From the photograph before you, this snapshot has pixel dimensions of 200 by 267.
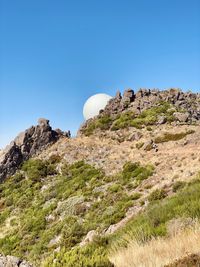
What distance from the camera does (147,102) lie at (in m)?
54.8

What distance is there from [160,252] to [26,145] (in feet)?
130

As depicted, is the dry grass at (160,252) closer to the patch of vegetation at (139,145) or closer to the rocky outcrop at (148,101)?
the patch of vegetation at (139,145)

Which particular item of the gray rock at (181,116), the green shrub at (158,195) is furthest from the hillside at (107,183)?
the gray rock at (181,116)

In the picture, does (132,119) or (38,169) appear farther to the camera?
(132,119)

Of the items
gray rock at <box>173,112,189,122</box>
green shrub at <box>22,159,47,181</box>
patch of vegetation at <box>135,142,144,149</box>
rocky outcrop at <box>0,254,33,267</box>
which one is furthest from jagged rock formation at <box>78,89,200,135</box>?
rocky outcrop at <box>0,254,33,267</box>

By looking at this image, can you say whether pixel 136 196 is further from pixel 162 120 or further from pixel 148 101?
pixel 148 101

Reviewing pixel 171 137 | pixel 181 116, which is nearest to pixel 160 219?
pixel 171 137

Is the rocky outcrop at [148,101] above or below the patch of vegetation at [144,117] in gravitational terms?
above

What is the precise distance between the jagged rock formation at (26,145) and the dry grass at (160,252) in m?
35.8

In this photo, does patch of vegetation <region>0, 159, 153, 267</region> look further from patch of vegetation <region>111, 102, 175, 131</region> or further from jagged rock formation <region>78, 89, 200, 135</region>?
jagged rock formation <region>78, 89, 200, 135</region>

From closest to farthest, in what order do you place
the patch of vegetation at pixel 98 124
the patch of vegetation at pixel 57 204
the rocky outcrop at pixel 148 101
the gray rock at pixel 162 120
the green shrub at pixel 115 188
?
the patch of vegetation at pixel 57 204 → the green shrub at pixel 115 188 → the gray rock at pixel 162 120 → the patch of vegetation at pixel 98 124 → the rocky outcrop at pixel 148 101

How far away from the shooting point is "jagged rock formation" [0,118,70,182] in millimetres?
42469

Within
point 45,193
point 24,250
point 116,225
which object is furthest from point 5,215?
point 116,225

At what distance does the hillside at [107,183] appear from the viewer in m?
11.7
